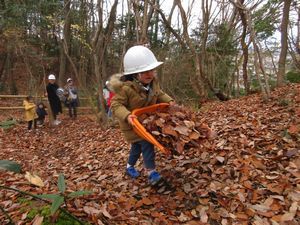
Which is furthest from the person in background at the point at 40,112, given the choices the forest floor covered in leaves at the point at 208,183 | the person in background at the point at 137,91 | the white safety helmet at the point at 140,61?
the white safety helmet at the point at 140,61

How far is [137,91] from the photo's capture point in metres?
3.39

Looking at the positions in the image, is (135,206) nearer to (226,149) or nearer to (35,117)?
(226,149)

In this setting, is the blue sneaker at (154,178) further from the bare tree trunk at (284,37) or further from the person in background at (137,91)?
the bare tree trunk at (284,37)

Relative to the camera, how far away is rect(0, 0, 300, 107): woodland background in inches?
304

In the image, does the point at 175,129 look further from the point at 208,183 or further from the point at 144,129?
the point at 208,183

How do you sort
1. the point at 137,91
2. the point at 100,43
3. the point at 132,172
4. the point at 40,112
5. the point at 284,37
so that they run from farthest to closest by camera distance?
1. the point at 40,112
2. the point at 100,43
3. the point at 284,37
4. the point at 132,172
5. the point at 137,91

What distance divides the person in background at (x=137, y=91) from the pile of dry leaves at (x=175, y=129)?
A: 0.22 meters

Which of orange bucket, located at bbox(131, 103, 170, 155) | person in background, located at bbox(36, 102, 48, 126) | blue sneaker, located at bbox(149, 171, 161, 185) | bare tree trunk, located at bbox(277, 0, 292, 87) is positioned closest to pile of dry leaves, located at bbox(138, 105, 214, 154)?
orange bucket, located at bbox(131, 103, 170, 155)

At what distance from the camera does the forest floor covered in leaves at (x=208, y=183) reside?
2699 millimetres

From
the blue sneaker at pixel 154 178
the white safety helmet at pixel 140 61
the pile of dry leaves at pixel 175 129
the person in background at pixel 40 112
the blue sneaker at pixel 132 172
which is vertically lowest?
the person in background at pixel 40 112

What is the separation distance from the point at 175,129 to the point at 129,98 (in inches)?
25.8

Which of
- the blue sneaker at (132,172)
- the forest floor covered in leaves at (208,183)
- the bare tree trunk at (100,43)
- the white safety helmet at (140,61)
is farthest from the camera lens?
the bare tree trunk at (100,43)

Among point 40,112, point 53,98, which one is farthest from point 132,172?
point 40,112

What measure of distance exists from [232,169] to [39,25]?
1855 cm
